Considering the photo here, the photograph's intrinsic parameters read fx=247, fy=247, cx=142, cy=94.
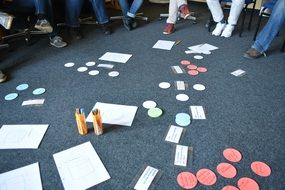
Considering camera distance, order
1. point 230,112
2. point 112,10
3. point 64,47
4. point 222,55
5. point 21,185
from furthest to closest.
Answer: point 112,10, point 64,47, point 222,55, point 230,112, point 21,185

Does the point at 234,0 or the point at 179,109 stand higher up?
the point at 234,0

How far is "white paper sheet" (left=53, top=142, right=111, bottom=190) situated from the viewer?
4.07ft

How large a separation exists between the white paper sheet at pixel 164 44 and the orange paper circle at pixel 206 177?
5.53 ft

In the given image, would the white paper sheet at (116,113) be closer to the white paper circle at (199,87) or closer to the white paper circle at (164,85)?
the white paper circle at (164,85)

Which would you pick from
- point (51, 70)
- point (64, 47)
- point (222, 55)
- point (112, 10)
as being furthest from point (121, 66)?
point (112, 10)

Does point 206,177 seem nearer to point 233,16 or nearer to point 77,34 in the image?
point 233,16

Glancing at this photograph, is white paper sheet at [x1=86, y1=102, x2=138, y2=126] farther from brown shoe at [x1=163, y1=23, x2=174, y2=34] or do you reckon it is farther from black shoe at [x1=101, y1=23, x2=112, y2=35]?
brown shoe at [x1=163, y1=23, x2=174, y2=34]

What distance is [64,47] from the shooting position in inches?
108

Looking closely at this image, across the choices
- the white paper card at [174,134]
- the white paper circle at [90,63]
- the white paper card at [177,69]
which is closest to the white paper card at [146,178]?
the white paper card at [174,134]

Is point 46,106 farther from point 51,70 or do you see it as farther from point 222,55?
point 222,55

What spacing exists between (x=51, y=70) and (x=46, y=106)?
1.98 feet

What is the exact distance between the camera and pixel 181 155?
54.3 inches

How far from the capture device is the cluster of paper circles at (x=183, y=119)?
1604 mm

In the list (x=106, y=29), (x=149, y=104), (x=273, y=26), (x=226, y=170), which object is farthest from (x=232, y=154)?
(x=106, y=29)
